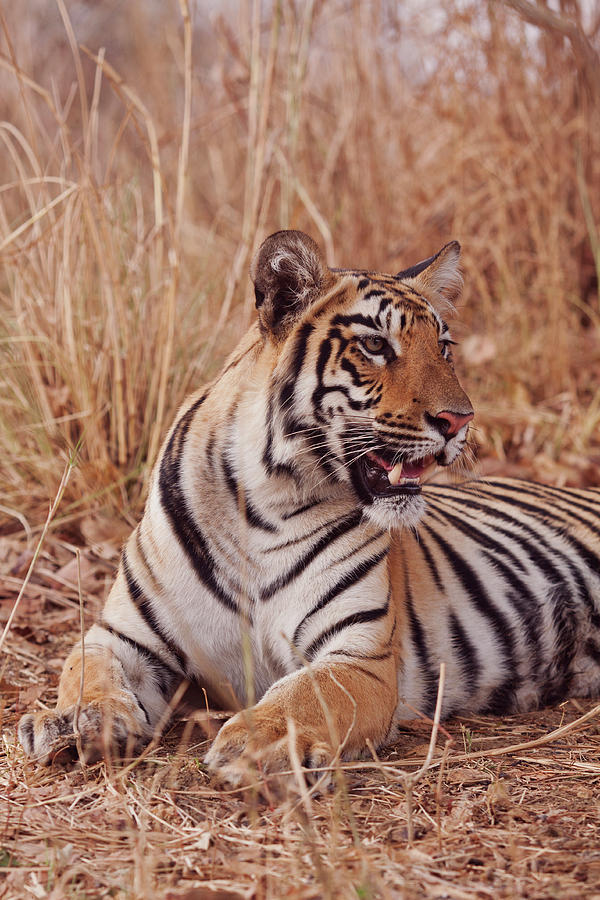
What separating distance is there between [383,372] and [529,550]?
105 centimetres

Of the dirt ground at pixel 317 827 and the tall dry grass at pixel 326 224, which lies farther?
the tall dry grass at pixel 326 224

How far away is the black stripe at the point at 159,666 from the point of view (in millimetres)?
2471

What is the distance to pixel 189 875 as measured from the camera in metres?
1.64

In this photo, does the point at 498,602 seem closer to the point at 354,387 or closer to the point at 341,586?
the point at 341,586

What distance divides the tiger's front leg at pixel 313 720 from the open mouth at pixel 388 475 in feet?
1.41

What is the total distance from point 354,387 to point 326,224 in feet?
9.56

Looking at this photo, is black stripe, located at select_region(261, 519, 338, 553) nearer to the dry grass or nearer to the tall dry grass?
the dry grass

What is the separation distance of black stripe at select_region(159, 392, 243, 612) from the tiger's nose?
67cm

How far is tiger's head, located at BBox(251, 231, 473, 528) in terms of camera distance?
234cm

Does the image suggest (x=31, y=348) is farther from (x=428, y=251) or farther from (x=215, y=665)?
(x=428, y=251)

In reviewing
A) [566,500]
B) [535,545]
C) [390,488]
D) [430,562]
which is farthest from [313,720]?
[566,500]

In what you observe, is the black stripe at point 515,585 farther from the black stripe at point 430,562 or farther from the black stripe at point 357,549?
the black stripe at point 357,549

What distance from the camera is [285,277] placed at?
8.00ft

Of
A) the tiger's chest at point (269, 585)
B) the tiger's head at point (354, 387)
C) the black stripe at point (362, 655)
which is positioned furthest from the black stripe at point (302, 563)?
the black stripe at point (362, 655)
